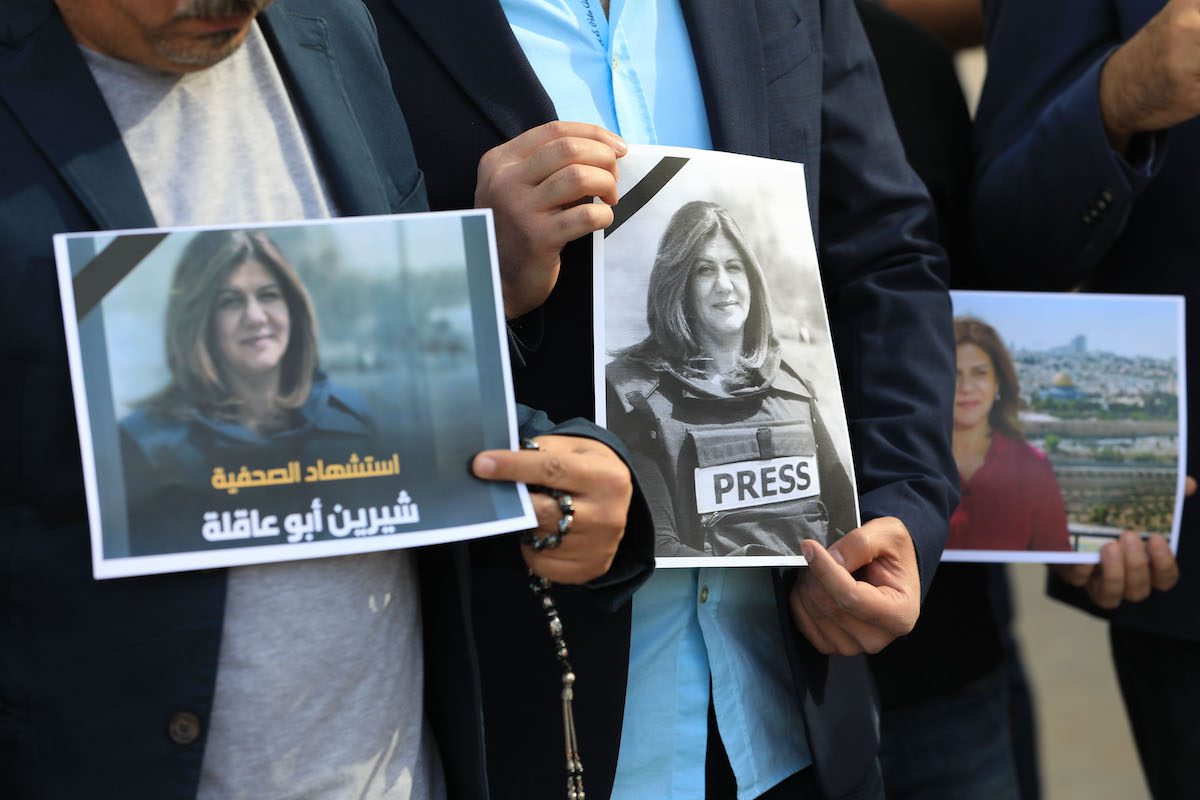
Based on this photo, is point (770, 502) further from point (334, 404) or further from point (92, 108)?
point (92, 108)

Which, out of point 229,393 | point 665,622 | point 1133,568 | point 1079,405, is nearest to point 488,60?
point 229,393

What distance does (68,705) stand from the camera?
1.08 meters

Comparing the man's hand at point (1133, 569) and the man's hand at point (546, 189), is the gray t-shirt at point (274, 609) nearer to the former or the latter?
the man's hand at point (546, 189)

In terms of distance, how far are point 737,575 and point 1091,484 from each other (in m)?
0.68

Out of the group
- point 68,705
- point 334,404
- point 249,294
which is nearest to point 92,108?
point 249,294

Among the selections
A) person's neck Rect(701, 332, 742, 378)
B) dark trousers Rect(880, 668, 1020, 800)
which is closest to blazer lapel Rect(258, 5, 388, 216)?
person's neck Rect(701, 332, 742, 378)

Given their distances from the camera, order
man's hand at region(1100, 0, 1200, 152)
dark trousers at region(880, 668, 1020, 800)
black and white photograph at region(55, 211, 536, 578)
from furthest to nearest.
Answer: dark trousers at region(880, 668, 1020, 800) → man's hand at region(1100, 0, 1200, 152) → black and white photograph at region(55, 211, 536, 578)

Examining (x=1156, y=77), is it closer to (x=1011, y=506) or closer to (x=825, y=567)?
(x=1011, y=506)

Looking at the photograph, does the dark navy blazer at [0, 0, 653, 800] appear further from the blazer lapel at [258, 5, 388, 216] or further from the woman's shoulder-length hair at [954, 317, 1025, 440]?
the woman's shoulder-length hair at [954, 317, 1025, 440]

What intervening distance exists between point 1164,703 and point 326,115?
1.63 m

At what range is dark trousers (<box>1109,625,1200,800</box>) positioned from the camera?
2082 millimetres

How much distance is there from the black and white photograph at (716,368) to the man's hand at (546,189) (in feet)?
0.24

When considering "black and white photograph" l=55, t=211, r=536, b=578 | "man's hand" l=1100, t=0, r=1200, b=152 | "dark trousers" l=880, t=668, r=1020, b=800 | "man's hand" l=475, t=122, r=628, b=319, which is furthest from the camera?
"dark trousers" l=880, t=668, r=1020, b=800

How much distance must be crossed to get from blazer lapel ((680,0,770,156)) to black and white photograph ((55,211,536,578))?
20.1 inches
